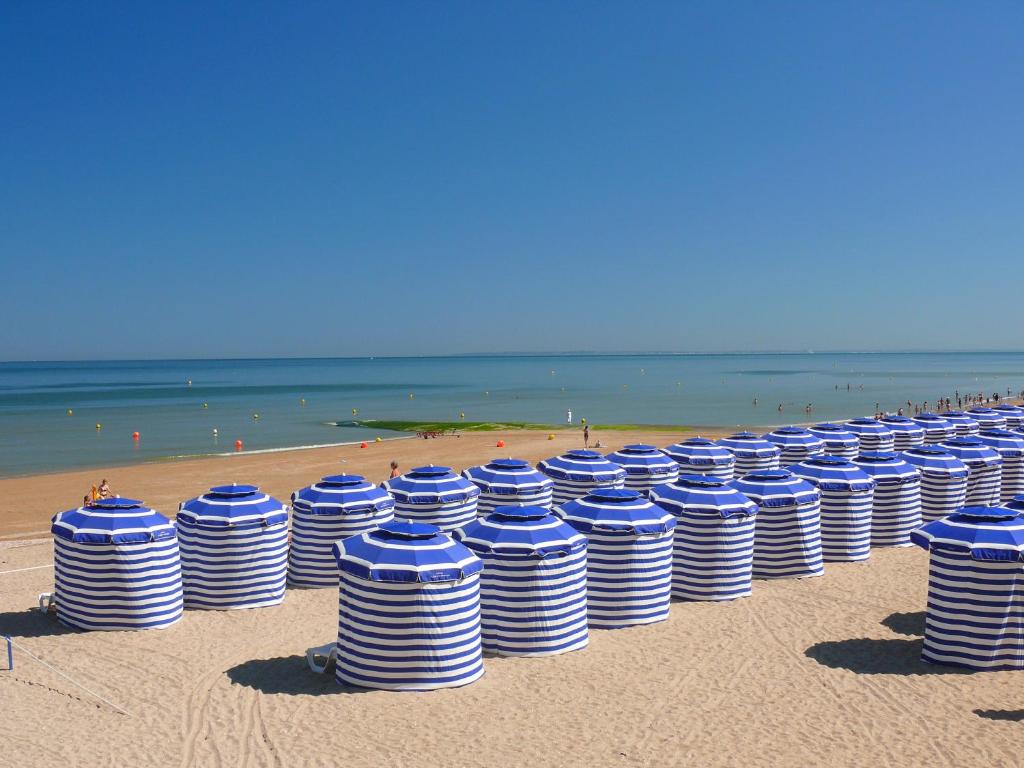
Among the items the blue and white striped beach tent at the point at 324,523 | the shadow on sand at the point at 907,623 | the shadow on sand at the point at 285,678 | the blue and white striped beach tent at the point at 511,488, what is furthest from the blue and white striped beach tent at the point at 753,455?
the shadow on sand at the point at 285,678

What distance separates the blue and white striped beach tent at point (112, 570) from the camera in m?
12.7

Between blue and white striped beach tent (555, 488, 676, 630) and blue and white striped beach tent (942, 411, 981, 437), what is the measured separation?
52.1 ft

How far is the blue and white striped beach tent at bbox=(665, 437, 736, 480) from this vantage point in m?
20.0

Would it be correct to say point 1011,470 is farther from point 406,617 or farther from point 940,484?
point 406,617

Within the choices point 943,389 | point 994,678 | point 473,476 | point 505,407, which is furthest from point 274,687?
point 943,389

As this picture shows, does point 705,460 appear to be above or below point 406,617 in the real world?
above

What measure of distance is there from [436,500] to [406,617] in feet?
19.0

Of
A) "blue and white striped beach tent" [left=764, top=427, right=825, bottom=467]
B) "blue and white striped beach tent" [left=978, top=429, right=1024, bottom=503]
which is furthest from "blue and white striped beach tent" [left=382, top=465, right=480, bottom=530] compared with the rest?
"blue and white striped beach tent" [left=978, top=429, right=1024, bottom=503]

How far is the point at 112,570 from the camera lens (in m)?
12.8

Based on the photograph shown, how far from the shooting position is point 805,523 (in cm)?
1556

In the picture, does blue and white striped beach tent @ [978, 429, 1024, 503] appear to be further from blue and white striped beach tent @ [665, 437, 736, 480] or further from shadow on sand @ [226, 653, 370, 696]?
shadow on sand @ [226, 653, 370, 696]

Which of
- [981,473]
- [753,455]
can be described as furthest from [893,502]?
[981,473]

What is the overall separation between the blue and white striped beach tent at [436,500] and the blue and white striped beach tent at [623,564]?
3.68 metres

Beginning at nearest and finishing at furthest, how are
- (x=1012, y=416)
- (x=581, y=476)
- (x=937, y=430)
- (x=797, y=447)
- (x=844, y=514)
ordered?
(x=844, y=514), (x=581, y=476), (x=797, y=447), (x=937, y=430), (x=1012, y=416)
